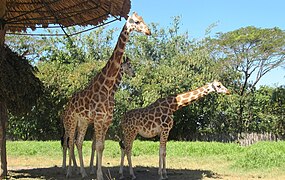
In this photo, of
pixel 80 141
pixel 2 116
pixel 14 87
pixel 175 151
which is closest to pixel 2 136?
pixel 2 116

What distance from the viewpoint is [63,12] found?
35.4 ft

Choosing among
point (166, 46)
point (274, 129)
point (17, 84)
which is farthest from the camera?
point (166, 46)

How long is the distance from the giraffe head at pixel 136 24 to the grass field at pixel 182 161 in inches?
137

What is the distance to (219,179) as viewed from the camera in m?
9.55

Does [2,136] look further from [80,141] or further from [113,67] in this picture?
[113,67]

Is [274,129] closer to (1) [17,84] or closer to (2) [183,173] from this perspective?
(2) [183,173]

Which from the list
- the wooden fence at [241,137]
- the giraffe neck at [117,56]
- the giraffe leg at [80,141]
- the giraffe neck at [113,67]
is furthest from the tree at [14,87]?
the wooden fence at [241,137]

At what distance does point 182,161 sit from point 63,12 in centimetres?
601

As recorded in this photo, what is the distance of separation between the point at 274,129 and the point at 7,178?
18278 millimetres

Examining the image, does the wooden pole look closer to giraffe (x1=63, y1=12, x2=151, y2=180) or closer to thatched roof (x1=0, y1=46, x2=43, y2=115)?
thatched roof (x1=0, y1=46, x2=43, y2=115)

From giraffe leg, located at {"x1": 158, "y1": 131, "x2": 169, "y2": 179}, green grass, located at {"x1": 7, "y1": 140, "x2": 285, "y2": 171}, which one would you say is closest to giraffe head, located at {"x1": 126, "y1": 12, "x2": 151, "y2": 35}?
giraffe leg, located at {"x1": 158, "y1": 131, "x2": 169, "y2": 179}

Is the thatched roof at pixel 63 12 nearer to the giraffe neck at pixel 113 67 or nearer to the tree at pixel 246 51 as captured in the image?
the giraffe neck at pixel 113 67

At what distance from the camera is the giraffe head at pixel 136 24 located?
332 inches

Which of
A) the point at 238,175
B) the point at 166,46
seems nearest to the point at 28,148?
the point at 238,175
